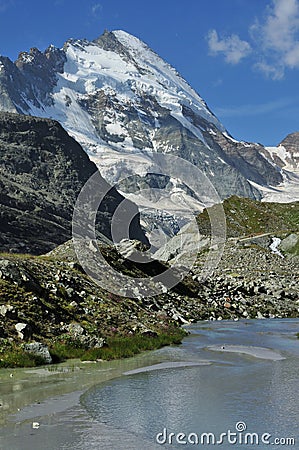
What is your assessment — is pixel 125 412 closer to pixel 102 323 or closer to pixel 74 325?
pixel 74 325

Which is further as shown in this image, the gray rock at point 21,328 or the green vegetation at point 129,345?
the green vegetation at point 129,345

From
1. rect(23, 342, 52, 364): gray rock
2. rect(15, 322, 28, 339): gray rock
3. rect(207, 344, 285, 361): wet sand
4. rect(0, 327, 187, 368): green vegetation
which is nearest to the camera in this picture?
rect(0, 327, 187, 368): green vegetation

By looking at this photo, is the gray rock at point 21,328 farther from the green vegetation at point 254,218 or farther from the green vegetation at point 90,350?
the green vegetation at point 254,218

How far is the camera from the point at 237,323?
5038 cm

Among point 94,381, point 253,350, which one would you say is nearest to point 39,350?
point 94,381

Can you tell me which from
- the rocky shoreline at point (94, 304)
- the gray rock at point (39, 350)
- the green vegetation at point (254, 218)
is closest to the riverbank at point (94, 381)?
the gray rock at point (39, 350)

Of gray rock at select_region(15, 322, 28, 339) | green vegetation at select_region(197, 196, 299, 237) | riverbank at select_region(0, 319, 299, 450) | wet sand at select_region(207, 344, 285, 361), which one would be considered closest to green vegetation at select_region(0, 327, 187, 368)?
riverbank at select_region(0, 319, 299, 450)

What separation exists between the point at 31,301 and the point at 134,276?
24148 mm

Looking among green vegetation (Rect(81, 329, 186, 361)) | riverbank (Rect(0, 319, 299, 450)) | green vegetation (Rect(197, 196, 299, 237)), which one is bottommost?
riverbank (Rect(0, 319, 299, 450))

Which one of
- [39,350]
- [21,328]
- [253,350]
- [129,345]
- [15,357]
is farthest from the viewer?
[253,350]

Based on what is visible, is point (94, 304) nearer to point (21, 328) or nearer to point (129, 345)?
point (129, 345)

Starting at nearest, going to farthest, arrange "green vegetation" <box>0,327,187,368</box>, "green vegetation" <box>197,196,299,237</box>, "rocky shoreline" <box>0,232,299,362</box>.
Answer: "green vegetation" <box>0,327,187,368</box>, "rocky shoreline" <box>0,232,299,362</box>, "green vegetation" <box>197,196,299,237</box>

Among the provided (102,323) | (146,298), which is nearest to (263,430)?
(102,323)

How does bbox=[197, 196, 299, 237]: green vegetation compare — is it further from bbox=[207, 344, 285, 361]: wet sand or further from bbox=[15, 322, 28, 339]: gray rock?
bbox=[15, 322, 28, 339]: gray rock
